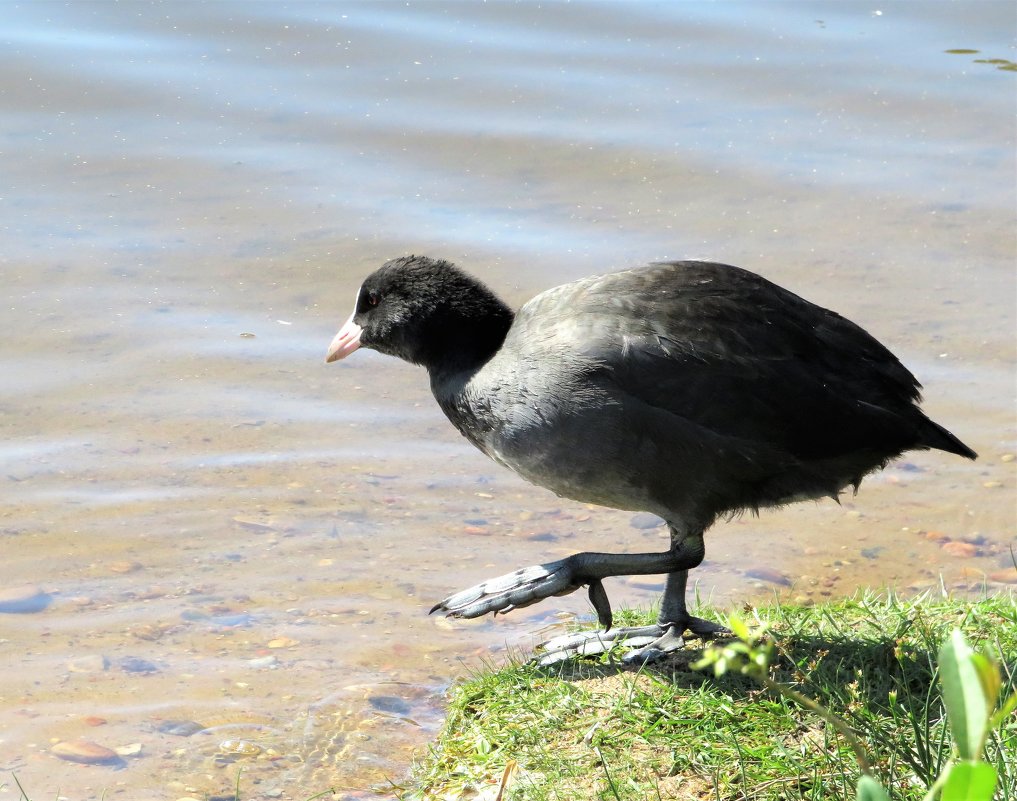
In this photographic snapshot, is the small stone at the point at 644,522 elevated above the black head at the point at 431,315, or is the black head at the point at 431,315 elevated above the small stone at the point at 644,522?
the black head at the point at 431,315

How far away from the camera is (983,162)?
7957 millimetres

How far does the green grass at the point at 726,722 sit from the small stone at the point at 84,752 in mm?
840

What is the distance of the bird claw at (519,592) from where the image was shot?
379 centimetres

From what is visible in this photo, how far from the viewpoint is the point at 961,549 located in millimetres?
5012

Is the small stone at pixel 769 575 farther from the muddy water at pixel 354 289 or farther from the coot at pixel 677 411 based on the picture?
the coot at pixel 677 411

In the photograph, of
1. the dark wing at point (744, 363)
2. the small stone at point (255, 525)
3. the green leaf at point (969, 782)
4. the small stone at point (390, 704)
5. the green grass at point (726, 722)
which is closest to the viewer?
the green leaf at point (969, 782)

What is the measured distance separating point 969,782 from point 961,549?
3.73 metres

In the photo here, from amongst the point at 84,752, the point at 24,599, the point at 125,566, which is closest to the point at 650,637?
the point at 84,752

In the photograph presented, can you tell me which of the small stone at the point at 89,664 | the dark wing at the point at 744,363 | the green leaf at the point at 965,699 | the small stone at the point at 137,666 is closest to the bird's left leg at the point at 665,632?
the dark wing at the point at 744,363

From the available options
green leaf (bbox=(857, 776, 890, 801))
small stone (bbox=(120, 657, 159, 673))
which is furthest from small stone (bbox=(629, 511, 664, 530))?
green leaf (bbox=(857, 776, 890, 801))

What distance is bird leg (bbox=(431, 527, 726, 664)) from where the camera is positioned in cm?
372

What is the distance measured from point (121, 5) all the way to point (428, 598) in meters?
5.99

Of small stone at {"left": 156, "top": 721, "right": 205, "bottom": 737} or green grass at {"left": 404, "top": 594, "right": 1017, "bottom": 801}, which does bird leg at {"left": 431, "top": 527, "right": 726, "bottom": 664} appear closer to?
green grass at {"left": 404, "top": 594, "right": 1017, "bottom": 801}

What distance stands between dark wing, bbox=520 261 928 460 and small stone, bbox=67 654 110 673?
65.5 inches
